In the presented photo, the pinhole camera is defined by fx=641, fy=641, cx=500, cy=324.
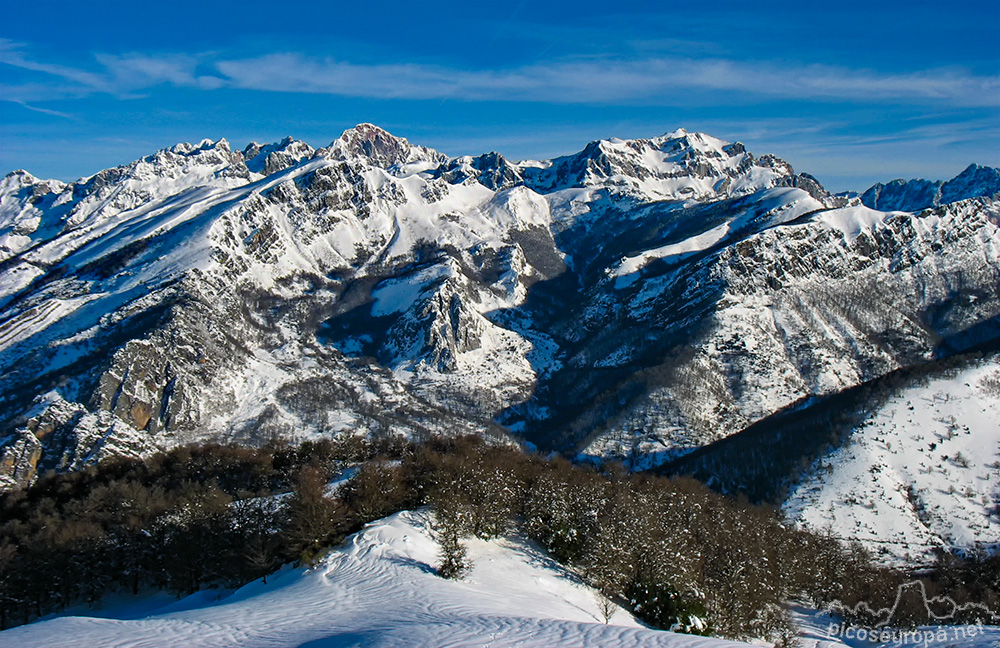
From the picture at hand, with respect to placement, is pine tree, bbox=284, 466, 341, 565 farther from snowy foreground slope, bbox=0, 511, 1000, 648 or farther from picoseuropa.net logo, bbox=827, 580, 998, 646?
picoseuropa.net logo, bbox=827, 580, 998, 646

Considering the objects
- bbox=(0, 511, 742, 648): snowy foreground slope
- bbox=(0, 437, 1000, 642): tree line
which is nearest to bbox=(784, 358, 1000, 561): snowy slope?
bbox=(0, 437, 1000, 642): tree line

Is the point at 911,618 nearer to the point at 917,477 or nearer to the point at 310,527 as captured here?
the point at 310,527

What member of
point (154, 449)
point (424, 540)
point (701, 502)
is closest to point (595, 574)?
point (424, 540)

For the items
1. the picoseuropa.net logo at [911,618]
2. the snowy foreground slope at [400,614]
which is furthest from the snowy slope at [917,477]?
the snowy foreground slope at [400,614]

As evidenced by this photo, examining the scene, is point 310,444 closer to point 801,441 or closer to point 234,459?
point 234,459

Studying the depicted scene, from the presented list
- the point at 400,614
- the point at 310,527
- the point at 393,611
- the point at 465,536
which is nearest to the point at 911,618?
A: the point at 465,536

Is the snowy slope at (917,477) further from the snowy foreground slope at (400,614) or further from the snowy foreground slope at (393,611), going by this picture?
the snowy foreground slope at (393,611)
